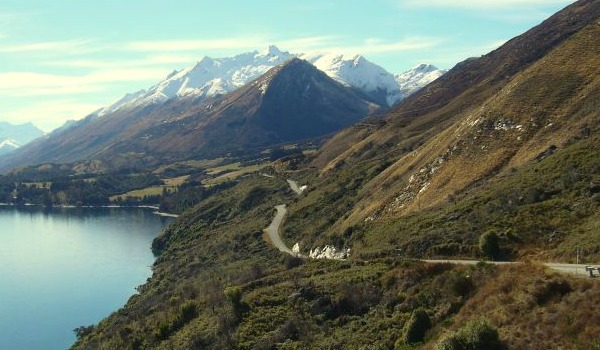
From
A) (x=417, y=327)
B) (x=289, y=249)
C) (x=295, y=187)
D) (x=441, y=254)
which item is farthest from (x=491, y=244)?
(x=295, y=187)

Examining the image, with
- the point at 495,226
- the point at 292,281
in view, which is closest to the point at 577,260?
the point at 495,226

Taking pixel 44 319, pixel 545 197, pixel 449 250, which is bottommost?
pixel 44 319

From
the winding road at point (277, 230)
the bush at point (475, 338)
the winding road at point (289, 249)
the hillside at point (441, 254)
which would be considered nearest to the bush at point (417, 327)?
the hillside at point (441, 254)

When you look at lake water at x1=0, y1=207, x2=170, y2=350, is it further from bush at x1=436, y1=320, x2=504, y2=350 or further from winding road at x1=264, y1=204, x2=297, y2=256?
bush at x1=436, y1=320, x2=504, y2=350

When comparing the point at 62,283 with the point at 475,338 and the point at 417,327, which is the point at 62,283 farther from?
the point at 475,338

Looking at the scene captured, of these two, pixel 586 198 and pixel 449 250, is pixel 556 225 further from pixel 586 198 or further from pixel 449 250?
pixel 449 250

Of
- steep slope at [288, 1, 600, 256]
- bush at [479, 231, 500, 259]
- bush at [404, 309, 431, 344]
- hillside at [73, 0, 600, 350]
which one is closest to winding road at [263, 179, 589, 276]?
bush at [479, 231, 500, 259]

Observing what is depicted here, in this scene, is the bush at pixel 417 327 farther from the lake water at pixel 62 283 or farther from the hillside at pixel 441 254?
the lake water at pixel 62 283

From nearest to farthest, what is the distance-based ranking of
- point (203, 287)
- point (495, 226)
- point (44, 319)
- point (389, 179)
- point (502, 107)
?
point (495, 226) → point (203, 287) → point (502, 107) → point (389, 179) → point (44, 319)
